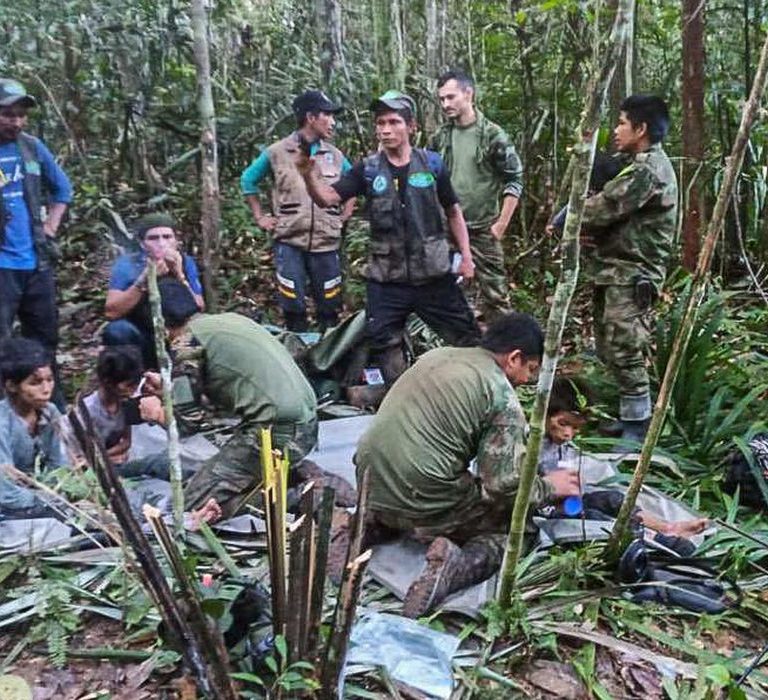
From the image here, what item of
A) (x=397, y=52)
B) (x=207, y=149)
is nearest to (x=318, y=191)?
(x=207, y=149)

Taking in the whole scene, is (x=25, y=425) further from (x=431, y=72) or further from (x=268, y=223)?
(x=431, y=72)

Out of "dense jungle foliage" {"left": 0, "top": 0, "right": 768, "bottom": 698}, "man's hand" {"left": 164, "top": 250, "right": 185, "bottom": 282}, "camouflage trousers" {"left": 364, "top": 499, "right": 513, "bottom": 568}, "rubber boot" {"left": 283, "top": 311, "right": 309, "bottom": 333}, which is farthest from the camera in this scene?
"dense jungle foliage" {"left": 0, "top": 0, "right": 768, "bottom": 698}

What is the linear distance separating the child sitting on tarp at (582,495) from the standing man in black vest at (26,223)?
2796 millimetres

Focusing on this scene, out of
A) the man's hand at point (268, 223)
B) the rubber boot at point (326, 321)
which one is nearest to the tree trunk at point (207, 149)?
the man's hand at point (268, 223)

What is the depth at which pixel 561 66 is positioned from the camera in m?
7.61

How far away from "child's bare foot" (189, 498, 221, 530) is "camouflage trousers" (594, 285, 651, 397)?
7.98 ft

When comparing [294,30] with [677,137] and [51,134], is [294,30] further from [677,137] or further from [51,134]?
→ [677,137]

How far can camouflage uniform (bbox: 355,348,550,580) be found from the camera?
3.42 m

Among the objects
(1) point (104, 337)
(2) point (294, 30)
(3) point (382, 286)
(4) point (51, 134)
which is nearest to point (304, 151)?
(3) point (382, 286)

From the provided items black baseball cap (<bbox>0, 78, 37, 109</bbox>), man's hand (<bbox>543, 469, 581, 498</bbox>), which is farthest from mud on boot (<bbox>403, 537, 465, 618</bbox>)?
black baseball cap (<bbox>0, 78, 37, 109</bbox>)

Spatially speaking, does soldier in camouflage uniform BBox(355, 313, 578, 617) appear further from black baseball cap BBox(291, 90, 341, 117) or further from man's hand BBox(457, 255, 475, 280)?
black baseball cap BBox(291, 90, 341, 117)

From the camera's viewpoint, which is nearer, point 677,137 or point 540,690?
point 540,690

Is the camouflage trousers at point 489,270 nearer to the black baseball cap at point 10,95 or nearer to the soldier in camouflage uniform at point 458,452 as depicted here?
the soldier in camouflage uniform at point 458,452

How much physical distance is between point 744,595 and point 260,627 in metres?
1.80
